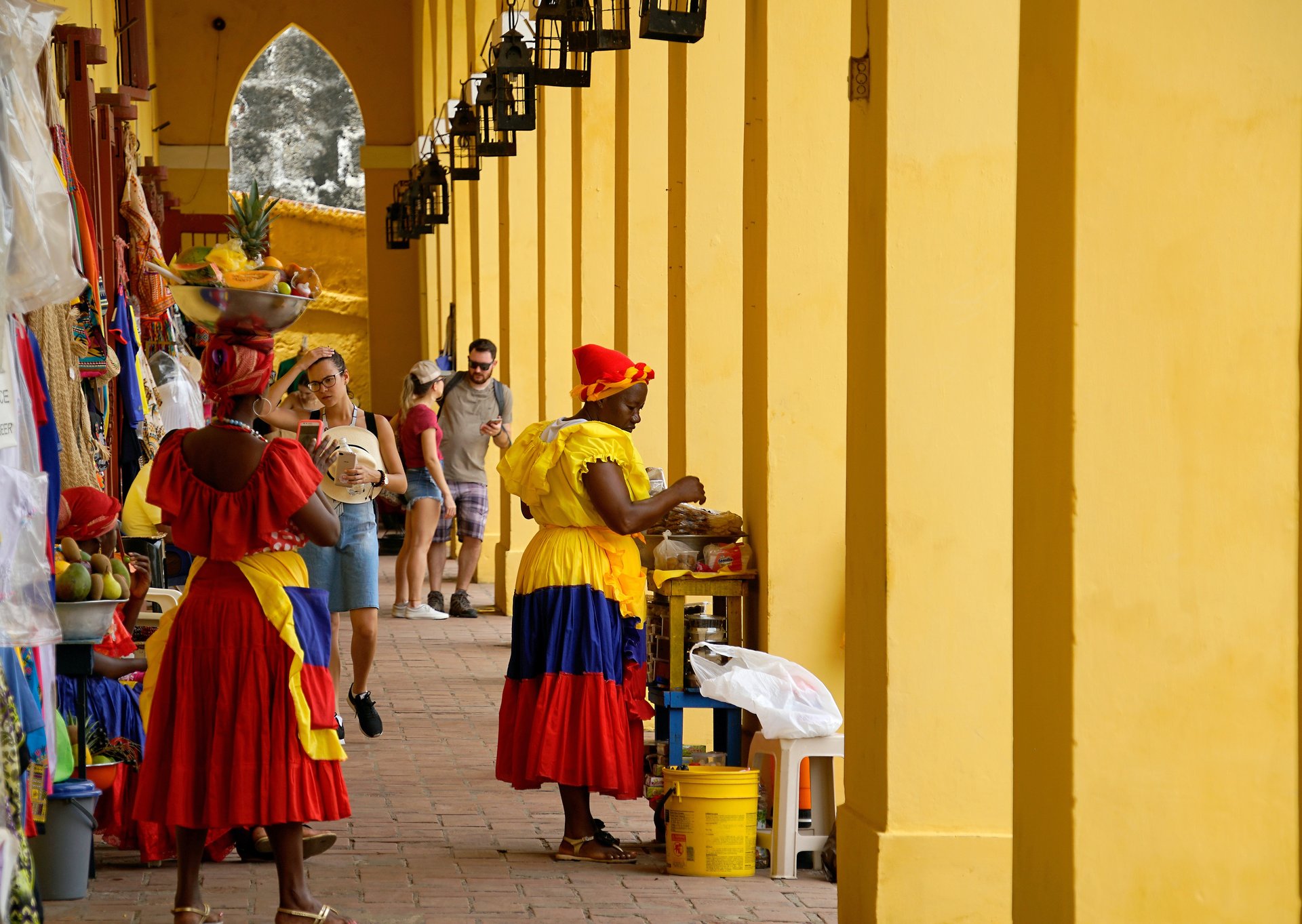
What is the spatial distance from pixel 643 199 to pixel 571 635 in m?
3.95

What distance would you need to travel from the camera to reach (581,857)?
6.01m

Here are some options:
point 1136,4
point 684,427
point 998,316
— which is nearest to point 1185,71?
point 1136,4

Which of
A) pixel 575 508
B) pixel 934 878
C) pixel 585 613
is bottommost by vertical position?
pixel 934 878

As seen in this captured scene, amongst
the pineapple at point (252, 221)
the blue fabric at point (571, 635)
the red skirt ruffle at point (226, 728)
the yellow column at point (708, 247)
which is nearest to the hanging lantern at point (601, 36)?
the yellow column at point (708, 247)

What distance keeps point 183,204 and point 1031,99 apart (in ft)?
67.5

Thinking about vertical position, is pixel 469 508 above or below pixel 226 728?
below

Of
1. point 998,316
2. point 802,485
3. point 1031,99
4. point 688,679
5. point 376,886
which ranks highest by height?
point 1031,99

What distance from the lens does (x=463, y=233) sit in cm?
1823

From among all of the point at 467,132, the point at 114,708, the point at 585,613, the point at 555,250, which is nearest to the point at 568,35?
the point at 585,613

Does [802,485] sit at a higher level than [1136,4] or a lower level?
lower

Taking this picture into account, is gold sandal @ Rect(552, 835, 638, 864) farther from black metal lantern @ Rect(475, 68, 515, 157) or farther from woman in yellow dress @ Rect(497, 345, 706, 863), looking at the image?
black metal lantern @ Rect(475, 68, 515, 157)

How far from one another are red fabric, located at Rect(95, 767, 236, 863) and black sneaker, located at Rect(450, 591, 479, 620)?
289 inches

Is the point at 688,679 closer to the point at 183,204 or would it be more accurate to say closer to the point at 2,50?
the point at 2,50

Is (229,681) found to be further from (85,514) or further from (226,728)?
(85,514)
